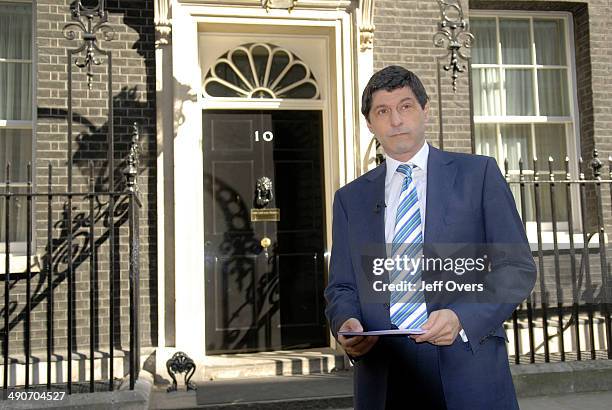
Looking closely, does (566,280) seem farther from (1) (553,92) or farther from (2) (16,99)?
(2) (16,99)

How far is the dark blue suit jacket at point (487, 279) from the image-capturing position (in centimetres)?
174

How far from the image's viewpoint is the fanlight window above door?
641cm

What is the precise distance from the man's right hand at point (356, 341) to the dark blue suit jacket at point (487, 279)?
0.06m

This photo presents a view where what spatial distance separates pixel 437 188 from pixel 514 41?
6.11m

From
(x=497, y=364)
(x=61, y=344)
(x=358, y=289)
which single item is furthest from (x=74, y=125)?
(x=497, y=364)

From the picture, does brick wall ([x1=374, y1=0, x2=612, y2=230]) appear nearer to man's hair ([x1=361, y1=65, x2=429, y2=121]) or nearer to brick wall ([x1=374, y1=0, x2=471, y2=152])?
brick wall ([x1=374, y1=0, x2=471, y2=152])

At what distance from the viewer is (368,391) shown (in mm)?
1825

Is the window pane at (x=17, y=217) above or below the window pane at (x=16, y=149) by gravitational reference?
below

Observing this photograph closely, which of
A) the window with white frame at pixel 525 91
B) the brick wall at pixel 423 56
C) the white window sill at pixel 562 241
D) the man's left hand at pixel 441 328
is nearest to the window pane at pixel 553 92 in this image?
the window with white frame at pixel 525 91

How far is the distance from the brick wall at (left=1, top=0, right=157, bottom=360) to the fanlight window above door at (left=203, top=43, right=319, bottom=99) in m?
0.76

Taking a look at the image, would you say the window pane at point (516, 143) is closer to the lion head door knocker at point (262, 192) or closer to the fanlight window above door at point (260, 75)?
the fanlight window above door at point (260, 75)

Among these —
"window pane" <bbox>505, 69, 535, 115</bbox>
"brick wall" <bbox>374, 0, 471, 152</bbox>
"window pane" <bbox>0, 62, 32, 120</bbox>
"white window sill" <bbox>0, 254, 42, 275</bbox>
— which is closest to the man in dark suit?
"white window sill" <bbox>0, 254, 42, 275</bbox>

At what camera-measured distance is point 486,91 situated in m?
7.11

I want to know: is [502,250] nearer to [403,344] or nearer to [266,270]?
[403,344]
